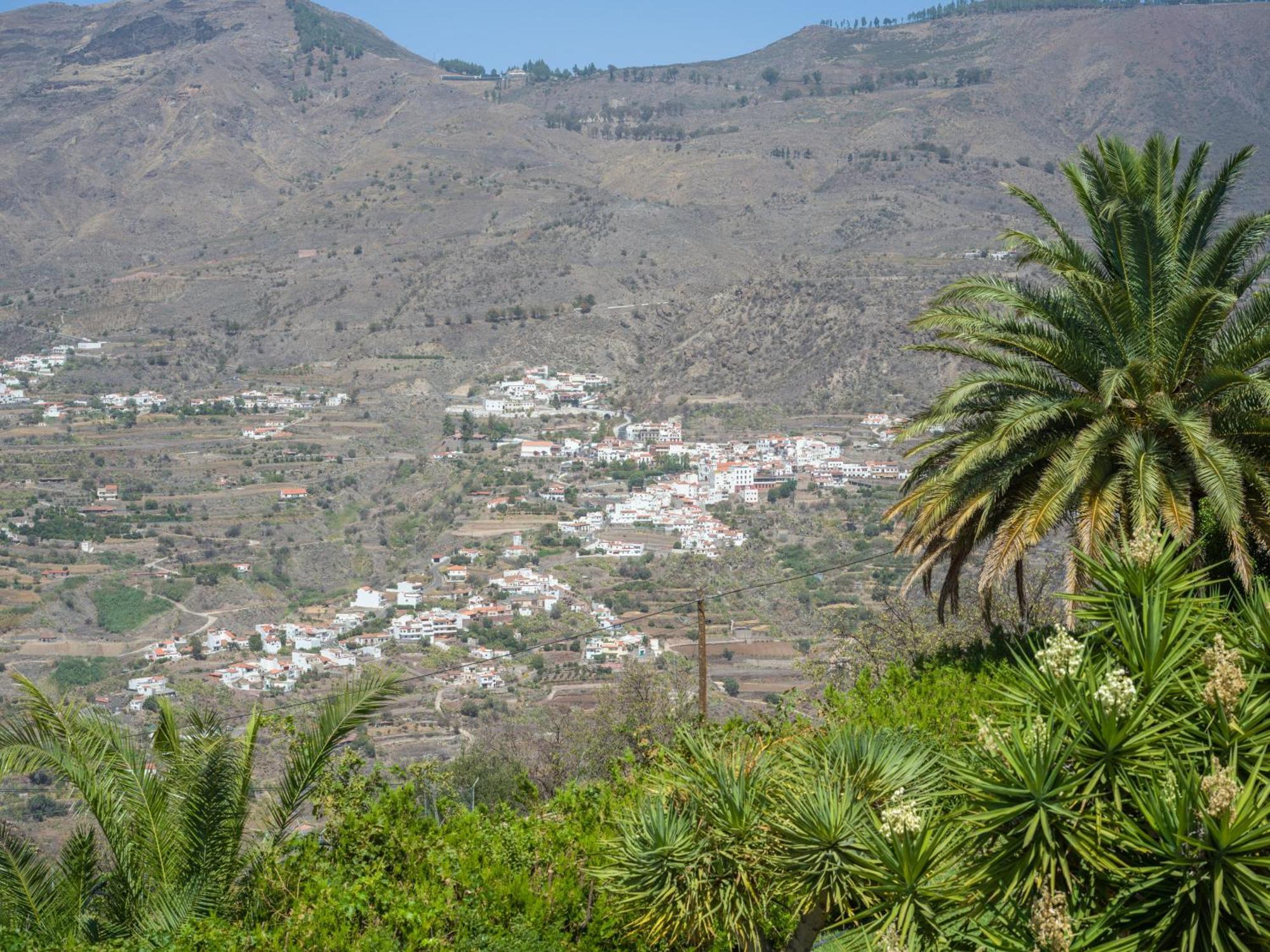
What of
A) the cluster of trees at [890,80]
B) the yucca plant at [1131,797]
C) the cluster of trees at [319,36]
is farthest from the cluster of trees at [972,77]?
the yucca plant at [1131,797]

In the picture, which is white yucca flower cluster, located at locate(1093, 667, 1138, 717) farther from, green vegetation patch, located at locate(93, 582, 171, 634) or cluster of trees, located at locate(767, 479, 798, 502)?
cluster of trees, located at locate(767, 479, 798, 502)

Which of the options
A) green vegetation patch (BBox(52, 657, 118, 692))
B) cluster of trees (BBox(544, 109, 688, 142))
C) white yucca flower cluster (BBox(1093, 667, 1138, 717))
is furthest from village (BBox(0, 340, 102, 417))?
white yucca flower cluster (BBox(1093, 667, 1138, 717))

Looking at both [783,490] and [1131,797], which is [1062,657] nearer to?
[1131,797]

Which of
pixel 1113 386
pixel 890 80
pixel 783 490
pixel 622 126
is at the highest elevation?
pixel 890 80

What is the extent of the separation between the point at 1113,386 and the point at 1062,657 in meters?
4.57

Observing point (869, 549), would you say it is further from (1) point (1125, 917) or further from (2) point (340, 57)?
(2) point (340, 57)

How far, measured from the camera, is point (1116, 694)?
3914 millimetres

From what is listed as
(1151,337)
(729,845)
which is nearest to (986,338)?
(1151,337)

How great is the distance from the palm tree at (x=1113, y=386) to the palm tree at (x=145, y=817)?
4716 mm

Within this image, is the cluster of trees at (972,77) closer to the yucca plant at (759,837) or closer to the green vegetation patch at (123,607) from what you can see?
the green vegetation patch at (123,607)

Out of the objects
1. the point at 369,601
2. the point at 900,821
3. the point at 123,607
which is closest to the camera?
the point at 900,821

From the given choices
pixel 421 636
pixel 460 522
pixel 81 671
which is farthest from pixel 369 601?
pixel 460 522

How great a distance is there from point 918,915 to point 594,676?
30779mm

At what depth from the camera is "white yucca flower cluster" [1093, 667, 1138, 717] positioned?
389cm
